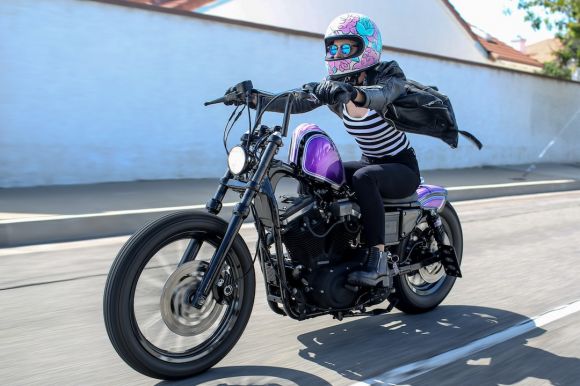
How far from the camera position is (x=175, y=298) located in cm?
307

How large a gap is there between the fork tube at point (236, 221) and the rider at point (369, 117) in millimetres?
408

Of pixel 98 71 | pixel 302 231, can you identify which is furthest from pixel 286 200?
pixel 98 71

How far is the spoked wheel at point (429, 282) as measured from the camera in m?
4.30

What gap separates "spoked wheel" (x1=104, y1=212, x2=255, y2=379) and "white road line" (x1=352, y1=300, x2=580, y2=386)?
76cm

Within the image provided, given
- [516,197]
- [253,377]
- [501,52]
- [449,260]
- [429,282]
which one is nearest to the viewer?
[253,377]

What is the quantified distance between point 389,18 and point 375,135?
19177 millimetres

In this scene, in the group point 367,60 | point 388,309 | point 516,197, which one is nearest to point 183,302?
point 388,309

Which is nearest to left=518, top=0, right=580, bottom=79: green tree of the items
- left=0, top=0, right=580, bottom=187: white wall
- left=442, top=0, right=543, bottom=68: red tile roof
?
left=442, top=0, right=543, bottom=68: red tile roof

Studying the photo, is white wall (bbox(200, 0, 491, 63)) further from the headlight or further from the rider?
the headlight

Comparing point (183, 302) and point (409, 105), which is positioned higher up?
point (409, 105)

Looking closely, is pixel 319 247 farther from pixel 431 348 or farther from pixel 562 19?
pixel 562 19

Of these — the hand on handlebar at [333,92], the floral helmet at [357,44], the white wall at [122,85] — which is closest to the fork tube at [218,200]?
the hand on handlebar at [333,92]

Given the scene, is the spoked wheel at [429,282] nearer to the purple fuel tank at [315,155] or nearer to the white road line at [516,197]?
the purple fuel tank at [315,155]

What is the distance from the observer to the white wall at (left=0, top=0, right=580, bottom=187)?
9102mm
